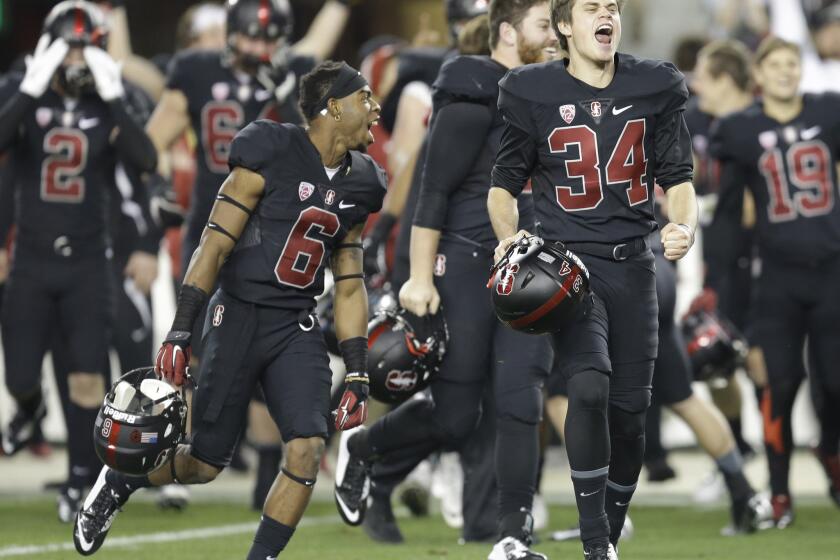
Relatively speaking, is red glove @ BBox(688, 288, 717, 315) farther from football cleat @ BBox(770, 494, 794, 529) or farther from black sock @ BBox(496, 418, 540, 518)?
black sock @ BBox(496, 418, 540, 518)

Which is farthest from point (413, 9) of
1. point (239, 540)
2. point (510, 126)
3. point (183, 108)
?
point (510, 126)

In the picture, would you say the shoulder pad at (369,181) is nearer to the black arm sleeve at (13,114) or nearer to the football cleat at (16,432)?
the black arm sleeve at (13,114)

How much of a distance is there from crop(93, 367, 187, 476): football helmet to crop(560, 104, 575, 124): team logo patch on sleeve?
4.86ft

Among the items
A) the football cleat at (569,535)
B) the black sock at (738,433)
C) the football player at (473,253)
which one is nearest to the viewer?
the football player at (473,253)

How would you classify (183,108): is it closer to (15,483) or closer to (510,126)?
(15,483)

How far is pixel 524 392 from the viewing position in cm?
596

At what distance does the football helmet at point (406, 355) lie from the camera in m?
6.12

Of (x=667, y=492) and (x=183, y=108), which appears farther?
(x=667, y=492)

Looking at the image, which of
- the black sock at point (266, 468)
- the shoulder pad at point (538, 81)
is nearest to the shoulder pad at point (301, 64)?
the black sock at point (266, 468)

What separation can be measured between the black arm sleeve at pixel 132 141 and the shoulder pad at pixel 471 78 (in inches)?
72.6

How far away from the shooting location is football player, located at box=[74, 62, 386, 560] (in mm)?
5496

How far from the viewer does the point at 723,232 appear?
7.86m

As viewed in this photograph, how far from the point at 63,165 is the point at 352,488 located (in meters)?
2.13

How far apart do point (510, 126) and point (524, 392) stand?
1032 millimetres
